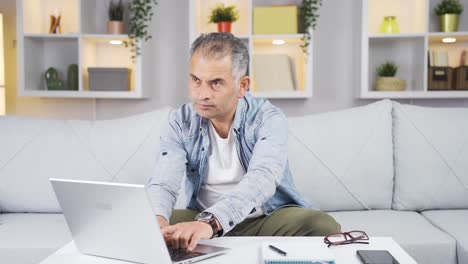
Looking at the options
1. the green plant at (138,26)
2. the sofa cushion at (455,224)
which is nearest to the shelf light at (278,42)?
the green plant at (138,26)

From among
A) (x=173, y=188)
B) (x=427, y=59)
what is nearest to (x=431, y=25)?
(x=427, y=59)

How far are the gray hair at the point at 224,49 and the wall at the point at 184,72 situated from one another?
1712 mm

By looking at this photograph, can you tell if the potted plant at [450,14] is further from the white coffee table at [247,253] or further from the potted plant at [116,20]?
the white coffee table at [247,253]

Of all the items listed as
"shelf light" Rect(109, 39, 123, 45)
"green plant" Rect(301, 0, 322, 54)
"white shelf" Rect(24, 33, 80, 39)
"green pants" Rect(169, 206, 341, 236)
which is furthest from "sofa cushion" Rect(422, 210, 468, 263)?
"white shelf" Rect(24, 33, 80, 39)

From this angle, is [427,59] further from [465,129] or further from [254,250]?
[254,250]

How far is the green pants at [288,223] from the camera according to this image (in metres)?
1.68

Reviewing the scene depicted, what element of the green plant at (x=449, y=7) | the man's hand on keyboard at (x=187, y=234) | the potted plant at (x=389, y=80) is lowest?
the man's hand on keyboard at (x=187, y=234)

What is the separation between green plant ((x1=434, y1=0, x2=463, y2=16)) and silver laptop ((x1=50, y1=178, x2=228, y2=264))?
2483 mm

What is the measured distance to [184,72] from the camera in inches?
139

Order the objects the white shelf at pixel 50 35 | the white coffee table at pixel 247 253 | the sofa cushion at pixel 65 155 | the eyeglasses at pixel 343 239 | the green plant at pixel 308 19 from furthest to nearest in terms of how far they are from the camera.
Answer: the white shelf at pixel 50 35, the green plant at pixel 308 19, the sofa cushion at pixel 65 155, the eyeglasses at pixel 343 239, the white coffee table at pixel 247 253

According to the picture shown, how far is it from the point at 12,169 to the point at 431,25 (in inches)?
99.7

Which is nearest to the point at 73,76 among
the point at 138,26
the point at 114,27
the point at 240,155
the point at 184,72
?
the point at 114,27

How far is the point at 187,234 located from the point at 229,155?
599mm

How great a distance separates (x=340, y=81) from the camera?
3477mm
